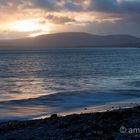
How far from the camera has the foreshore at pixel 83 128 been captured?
1196 centimetres

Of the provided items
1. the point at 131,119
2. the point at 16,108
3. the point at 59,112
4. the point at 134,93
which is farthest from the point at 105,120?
the point at 134,93

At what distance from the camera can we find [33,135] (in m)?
13.0

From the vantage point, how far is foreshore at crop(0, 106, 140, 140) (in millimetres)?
11961

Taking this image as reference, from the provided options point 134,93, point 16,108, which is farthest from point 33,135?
point 134,93

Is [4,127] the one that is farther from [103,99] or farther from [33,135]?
[103,99]

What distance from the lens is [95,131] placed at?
1248 centimetres

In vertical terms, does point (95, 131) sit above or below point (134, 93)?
above

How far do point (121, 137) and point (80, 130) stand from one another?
185 cm

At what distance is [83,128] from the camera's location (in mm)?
13094

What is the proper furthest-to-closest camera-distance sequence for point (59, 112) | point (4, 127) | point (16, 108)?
1. point (16, 108)
2. point (59, 112)
3. point (4, 127)

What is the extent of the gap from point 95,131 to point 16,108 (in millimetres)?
13246

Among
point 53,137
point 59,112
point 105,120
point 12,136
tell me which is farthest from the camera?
point 59,112

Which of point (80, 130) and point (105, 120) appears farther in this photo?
point (105, 120)

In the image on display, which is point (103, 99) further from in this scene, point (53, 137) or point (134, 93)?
point (53, 137)
